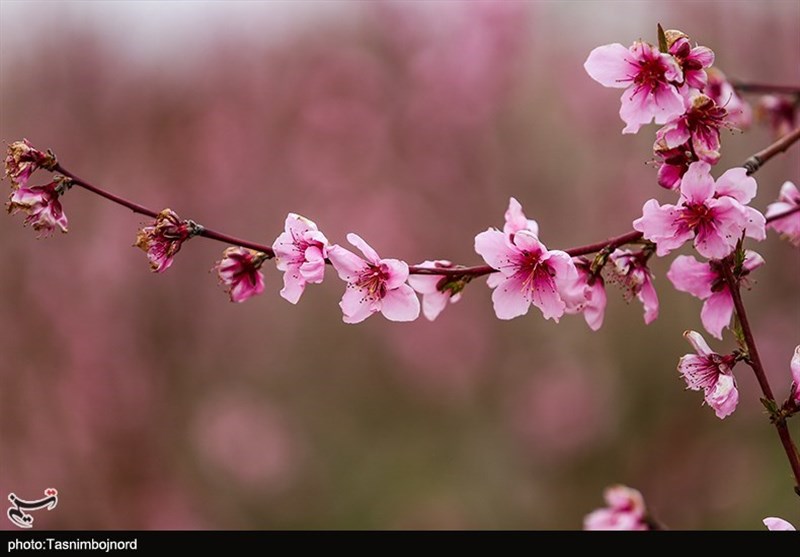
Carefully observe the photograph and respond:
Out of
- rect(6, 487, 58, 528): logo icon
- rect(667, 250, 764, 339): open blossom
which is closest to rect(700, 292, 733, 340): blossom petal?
rect(667, 250, 764, 339): open blossom

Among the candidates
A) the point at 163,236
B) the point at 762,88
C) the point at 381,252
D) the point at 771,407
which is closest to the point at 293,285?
the point at 163,236

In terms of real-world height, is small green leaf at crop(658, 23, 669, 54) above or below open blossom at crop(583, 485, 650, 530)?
above

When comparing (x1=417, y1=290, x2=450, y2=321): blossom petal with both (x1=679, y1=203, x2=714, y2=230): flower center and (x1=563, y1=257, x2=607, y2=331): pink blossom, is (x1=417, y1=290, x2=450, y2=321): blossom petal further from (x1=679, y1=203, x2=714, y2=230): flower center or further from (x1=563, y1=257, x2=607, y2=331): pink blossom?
(x1=679, y1=203, x2=714, y2=230): flower center

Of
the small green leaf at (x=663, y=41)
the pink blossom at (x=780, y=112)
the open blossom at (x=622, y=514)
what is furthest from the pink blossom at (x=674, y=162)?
the pink blossom at (x=780, y=112)

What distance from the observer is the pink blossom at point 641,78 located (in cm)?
84

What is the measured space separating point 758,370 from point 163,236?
24.0 inches

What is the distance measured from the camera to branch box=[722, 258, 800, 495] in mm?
788

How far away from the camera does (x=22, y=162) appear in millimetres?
869

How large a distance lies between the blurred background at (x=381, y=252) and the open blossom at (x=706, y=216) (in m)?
2.47

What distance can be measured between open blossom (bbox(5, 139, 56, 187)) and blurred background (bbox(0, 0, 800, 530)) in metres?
2.09

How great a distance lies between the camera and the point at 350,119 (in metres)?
3.53

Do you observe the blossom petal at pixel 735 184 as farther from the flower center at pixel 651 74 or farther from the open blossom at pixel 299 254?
the open blossom at pixel 299 254

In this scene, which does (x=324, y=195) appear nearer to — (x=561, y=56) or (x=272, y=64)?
(x=272, y=64)

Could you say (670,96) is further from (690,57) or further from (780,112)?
(780,112)
